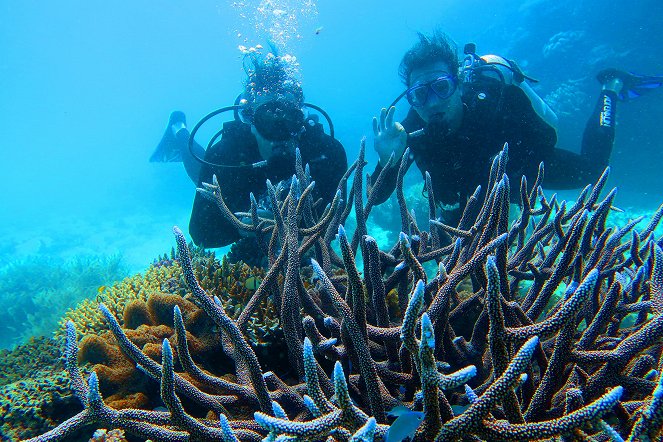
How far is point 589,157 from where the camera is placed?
254 inches

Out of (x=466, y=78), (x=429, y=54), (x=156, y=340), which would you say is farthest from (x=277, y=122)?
(x=156, y=340)

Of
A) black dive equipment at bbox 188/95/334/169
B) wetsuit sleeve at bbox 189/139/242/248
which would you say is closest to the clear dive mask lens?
black dive equipment at bbox 188/95/334/169

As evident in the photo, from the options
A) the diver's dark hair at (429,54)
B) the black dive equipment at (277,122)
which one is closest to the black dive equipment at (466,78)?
the diver's dark hair at (429,54)

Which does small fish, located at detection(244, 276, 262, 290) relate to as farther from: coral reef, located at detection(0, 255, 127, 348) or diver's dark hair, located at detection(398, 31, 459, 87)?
coral reef, located at detection(0, 255, 127, 348)

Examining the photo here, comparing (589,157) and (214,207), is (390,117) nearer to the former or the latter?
(214,207)

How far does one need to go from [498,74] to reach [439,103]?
1375 millimetres

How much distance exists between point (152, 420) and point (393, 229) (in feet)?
43.1

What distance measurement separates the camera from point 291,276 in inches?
76.5

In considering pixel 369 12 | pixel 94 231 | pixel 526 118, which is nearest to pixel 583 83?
pixel 526 118

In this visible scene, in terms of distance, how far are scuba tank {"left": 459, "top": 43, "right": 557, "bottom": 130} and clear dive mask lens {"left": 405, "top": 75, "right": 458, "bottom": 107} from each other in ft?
1.57

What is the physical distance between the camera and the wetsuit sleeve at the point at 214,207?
5332 millimetres

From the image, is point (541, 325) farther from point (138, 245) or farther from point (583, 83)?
point (138, 245)

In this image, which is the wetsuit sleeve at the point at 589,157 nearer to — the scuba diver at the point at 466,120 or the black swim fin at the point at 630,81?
the scuba diver at the point at 466,120

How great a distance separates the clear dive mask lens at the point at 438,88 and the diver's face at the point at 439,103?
0.04m
